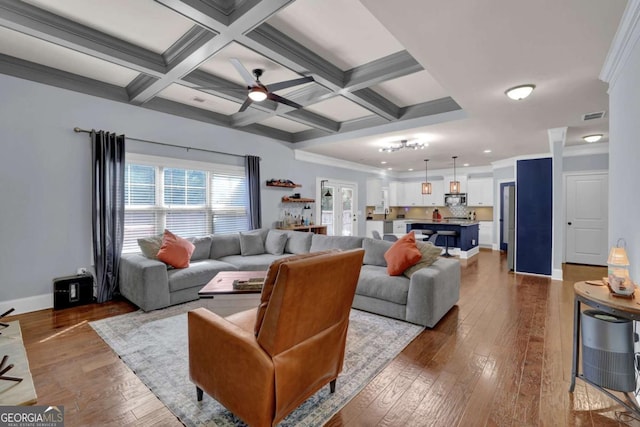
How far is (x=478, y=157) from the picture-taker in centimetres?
754

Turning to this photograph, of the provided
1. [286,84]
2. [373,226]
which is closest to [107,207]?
[286,84]

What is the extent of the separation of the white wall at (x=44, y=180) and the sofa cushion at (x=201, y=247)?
1311mm

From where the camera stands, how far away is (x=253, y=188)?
574 centimetres

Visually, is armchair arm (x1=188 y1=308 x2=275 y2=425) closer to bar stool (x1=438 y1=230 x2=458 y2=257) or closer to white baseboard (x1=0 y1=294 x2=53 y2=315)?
white baseboard (x1=0 y1=294 x2=53 y2=315)

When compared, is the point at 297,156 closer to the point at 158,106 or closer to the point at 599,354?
the point at 158,106

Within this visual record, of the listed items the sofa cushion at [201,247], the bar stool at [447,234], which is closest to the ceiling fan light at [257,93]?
the sofa cushion at [201,247]

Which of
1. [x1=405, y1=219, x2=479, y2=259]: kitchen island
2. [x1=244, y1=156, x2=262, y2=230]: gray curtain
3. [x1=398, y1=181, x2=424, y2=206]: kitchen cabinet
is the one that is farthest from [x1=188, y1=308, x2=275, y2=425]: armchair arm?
[x1=398, y1=181, x2=424, y2=206]: kitchen cabinet

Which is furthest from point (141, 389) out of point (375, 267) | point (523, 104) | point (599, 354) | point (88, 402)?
point (523, 104)

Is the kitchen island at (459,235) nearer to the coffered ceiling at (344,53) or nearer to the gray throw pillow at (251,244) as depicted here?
the coffered ceiling at (344,53)

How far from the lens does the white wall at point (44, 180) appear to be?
337 centimetres

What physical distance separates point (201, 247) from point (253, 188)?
1.64 meters

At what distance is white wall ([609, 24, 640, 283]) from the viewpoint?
2008 millimetres

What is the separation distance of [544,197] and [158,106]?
6.83 m

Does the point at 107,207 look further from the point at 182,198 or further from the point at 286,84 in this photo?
the point at 286,84
